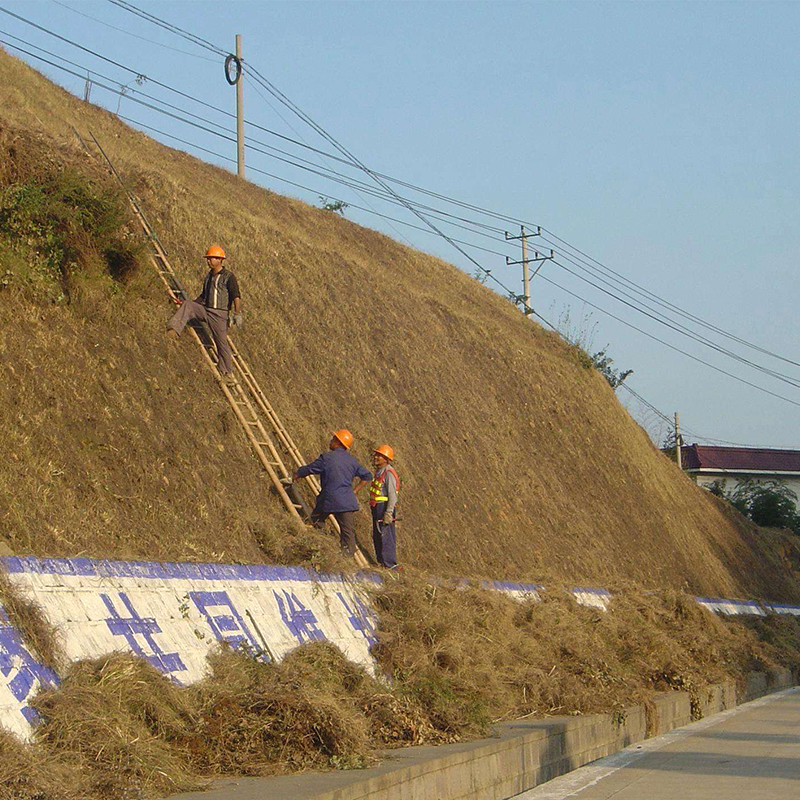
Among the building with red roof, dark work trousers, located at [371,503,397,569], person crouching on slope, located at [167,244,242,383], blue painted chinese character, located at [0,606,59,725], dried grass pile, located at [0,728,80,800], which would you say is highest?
the building with red roof

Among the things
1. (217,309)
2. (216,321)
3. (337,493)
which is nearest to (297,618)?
(337,493)

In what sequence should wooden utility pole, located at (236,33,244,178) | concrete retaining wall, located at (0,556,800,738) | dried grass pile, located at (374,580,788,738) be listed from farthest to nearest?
wooden utility pole, located at (236,33,244,178), dried grass pile, located at (374,580,788,738), concrete retaining wall, located at (0,556,800,738)

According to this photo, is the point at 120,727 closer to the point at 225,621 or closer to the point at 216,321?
the point at 225,621

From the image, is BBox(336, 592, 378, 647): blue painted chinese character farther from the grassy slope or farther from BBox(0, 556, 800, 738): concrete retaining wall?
the grassy slope

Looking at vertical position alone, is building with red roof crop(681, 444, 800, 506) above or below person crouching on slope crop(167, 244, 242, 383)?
above

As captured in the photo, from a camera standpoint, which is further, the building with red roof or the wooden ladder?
the building with red roof

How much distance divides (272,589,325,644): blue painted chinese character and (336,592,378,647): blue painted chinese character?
718 mm

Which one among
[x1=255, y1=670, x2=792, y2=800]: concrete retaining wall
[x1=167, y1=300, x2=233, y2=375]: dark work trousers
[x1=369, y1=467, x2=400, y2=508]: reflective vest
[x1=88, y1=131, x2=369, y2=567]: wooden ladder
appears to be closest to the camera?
[x1=255, y1=670, x2=792, y2=800]: concrete retaining wall

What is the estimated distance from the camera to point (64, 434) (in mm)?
12422

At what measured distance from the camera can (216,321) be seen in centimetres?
1677

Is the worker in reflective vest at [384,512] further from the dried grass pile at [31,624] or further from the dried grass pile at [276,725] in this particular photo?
the dried grass pile at [31,624]

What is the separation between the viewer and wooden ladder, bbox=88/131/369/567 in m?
15.4

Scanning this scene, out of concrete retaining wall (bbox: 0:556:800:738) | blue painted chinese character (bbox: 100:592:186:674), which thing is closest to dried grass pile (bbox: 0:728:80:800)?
concrete retaining wall (bbox: 0:556:800:738)

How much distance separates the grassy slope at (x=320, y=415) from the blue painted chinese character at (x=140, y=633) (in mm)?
1962
